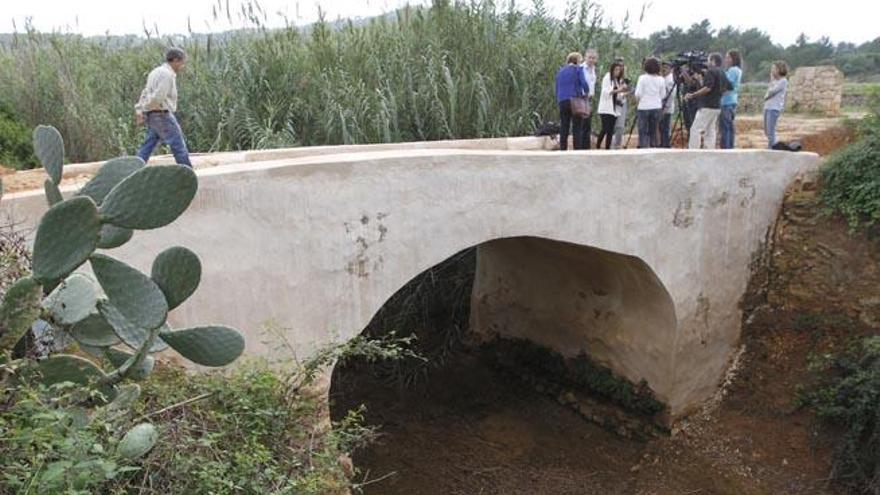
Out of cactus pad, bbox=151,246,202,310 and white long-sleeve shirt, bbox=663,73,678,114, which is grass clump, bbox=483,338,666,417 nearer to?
white long-sleeve shirt, bbox=663,73,678,114

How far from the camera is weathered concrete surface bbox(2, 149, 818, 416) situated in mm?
4223

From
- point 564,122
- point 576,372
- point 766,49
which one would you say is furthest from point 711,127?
point 766,49

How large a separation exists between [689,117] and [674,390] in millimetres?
2993

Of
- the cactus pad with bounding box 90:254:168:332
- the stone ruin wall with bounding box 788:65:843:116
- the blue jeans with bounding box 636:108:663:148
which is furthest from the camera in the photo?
the stone ruin wall with bounding box 788:65:843:116

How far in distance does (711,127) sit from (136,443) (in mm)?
6307

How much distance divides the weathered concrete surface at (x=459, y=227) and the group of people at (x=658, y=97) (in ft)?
2.85

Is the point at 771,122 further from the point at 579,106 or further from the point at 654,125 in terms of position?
the point at 579,106

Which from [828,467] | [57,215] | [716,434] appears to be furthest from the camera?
[716,434]

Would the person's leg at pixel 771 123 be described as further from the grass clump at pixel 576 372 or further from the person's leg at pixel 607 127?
the grass clump at pixel 576 372

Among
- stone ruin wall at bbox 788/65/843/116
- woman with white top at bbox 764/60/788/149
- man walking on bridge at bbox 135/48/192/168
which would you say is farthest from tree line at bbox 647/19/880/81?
man walking on bridge at bbox 135/48/192/168

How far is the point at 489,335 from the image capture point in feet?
28.7

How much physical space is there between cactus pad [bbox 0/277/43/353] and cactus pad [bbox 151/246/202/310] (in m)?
0.37

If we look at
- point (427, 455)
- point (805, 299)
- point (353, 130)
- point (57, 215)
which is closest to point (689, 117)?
point (805, 299)

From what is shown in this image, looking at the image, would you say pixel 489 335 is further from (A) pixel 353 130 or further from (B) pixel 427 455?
(A) pixel 353 130
